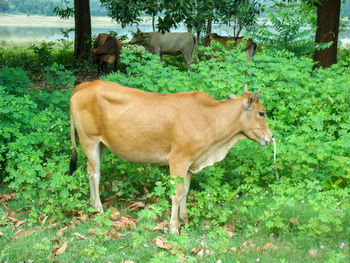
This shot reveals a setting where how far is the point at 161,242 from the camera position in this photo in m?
4.88

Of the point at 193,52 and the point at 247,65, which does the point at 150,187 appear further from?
the point at 193,52

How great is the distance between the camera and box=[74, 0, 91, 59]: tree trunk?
14578 mm

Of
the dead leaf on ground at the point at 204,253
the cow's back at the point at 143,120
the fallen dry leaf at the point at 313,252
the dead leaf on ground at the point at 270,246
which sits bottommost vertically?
the dead leaf on ground at the point at 204,253

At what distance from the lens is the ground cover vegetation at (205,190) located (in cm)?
461

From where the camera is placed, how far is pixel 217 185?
5.99 m

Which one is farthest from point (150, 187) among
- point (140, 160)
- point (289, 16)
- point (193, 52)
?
point (193, 52)

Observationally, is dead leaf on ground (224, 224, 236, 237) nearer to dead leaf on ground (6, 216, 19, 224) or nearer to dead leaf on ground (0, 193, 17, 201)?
dead leaf on ground (6, 216, 19, 224)

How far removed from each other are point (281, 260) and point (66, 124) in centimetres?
418

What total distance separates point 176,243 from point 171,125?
4.85 feet

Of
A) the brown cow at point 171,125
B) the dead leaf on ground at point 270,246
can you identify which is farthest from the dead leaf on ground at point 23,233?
the dead leaf on ground at point 270,246

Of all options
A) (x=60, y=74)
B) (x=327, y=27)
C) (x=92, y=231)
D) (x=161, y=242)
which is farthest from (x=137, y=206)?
(x=327, y=27)

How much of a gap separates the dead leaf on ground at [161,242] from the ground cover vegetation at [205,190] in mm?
13

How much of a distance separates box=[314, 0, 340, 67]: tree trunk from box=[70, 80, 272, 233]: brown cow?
7034mm

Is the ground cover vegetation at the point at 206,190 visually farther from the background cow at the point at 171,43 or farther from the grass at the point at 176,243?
the background cow at the point at 171,43
